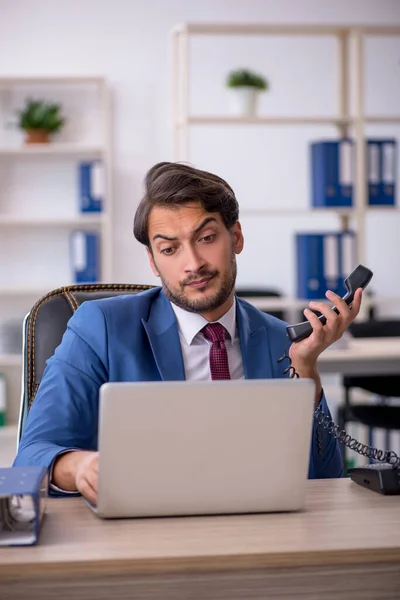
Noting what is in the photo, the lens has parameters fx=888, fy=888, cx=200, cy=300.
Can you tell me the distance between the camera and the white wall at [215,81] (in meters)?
6.10

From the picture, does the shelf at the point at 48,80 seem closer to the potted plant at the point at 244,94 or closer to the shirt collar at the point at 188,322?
the potted plant at the point at 244,94

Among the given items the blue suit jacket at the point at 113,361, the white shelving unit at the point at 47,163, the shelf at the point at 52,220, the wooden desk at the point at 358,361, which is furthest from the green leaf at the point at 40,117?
the blue suit jacket at the point at 113,361

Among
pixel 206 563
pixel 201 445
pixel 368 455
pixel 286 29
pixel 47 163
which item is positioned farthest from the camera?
pixel 47 163

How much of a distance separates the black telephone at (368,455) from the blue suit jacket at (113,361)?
67mm

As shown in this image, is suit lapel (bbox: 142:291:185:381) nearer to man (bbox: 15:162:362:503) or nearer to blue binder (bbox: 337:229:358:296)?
man (bbox: 15:162:362:503)

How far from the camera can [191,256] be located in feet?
5.58

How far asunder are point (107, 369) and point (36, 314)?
0.24 m

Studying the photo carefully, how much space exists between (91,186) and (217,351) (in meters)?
4.13

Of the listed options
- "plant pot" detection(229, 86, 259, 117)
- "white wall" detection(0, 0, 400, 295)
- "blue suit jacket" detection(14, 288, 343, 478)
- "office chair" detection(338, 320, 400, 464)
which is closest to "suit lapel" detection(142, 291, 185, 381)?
"blue suit jacket" detection(14, 288, 343, 478)

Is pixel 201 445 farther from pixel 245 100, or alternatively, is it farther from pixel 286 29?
pixel 245 100

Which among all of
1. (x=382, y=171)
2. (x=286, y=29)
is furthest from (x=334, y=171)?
(x=286, y=29)

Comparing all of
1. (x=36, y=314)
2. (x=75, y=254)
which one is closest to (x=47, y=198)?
(x=75, y=254)

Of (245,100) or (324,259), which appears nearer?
(324,259)

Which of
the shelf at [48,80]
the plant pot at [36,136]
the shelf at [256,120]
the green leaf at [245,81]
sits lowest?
the shelf at [256,120]
